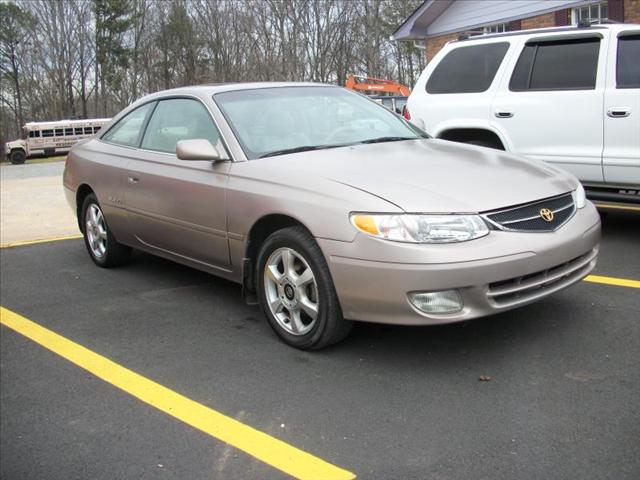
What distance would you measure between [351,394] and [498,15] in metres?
15.9

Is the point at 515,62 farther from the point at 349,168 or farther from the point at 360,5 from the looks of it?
the point at 360,5

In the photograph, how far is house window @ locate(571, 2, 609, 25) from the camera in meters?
14.8

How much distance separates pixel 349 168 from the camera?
3.98 metres

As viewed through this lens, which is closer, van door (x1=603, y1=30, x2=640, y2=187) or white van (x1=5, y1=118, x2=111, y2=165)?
van door (x1=603, y1=30, x2=640, y2=187)

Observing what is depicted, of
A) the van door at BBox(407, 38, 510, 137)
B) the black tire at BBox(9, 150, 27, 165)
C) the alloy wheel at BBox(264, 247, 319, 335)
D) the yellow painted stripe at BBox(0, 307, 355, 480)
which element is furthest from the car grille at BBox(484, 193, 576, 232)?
the black tire at BBox(9, 150, 27, 165)

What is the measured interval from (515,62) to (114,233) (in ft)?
13.5

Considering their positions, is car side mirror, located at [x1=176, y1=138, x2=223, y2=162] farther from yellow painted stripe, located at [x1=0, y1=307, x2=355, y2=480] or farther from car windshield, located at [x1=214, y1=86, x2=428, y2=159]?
yellow painted stripe, located at [x1=0, y1=307, x2=355, y2=480]

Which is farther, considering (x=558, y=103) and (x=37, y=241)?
(x=37, y=241)

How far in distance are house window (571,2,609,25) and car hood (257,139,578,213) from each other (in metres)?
12.0

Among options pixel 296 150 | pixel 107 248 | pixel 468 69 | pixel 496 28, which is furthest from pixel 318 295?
pixel 496 28

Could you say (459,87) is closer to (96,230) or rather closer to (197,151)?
(197,151)

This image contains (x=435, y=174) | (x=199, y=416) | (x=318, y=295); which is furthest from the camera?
(x=435, y=174)

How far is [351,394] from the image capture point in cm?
342

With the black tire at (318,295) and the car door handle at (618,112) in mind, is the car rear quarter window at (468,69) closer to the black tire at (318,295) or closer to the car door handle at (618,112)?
the car door handle at (618,112)
